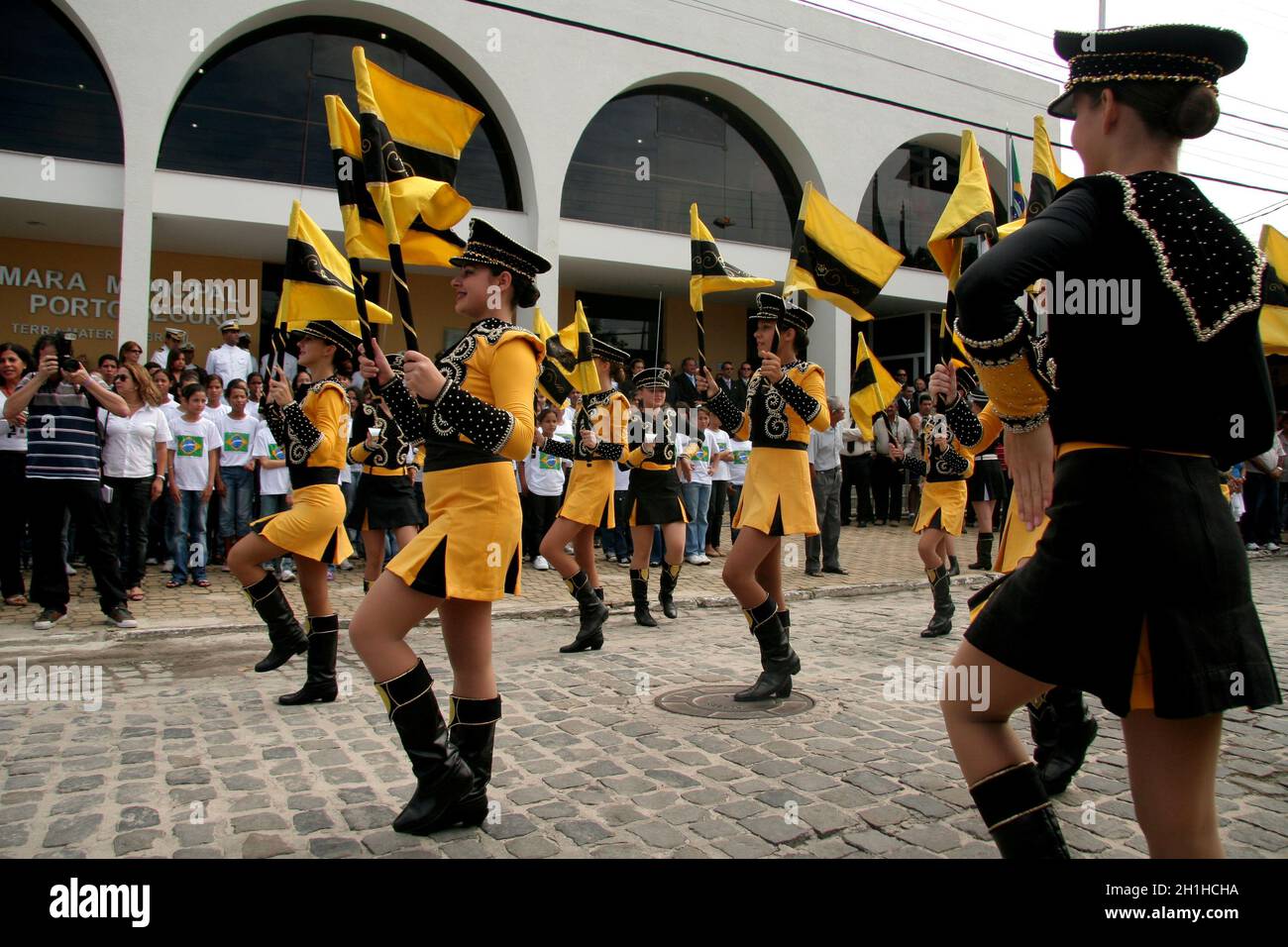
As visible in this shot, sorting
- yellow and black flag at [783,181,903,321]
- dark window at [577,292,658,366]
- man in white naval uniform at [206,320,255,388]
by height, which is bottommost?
yellow and black flag at [783,181,903,321]

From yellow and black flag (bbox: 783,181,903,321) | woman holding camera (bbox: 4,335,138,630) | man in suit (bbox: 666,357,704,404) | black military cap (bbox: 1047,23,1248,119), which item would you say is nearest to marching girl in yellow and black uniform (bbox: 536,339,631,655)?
yellow and black flag (bbox: 783,181,903,321)

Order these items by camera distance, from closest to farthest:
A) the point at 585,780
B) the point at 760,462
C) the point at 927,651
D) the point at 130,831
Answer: the point at 130,831 → the point at 585,780 → the point at 760,462 → the point at 927,651

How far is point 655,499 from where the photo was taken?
27.8ft

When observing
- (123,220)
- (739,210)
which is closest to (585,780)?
(123,220)

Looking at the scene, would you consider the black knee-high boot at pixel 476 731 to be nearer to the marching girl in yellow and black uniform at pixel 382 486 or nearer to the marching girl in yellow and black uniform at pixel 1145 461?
the marching girl in yellow and black uniform at pixel 1145 461

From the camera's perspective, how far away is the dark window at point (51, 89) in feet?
46.5

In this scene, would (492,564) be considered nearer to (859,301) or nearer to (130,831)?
(130,831)

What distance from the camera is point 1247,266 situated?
2.02 m

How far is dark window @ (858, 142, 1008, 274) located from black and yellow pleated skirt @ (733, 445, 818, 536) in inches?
649

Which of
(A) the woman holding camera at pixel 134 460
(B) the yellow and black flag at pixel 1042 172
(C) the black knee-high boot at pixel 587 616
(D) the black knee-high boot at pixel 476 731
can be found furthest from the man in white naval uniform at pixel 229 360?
(B) the yellow and black flag at pixel 1042 172

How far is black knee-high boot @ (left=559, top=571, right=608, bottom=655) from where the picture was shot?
712 cm

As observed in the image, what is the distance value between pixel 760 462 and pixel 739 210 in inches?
590

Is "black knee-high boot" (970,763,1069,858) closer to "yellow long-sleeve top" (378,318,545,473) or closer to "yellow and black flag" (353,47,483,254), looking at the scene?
"yellow long-sleeve top" (378,318,545,473)

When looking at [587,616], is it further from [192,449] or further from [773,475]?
[192,449]
